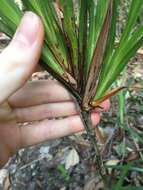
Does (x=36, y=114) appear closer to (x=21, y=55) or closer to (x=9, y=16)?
(x=21, y=55)

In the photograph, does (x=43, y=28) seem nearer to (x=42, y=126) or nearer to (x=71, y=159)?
(x=42, y=126)

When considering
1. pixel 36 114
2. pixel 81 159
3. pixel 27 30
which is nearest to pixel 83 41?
pixel 27 30

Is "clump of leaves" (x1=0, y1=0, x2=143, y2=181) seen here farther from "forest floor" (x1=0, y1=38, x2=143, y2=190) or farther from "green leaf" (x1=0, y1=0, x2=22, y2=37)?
"forest floor" (x1=0, y1=38, x2=143, y2=190)

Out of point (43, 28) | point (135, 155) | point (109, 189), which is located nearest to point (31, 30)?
point (43, 28)

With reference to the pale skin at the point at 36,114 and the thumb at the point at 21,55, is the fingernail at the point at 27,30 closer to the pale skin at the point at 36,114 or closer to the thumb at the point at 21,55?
the thumb at the point at 21,55

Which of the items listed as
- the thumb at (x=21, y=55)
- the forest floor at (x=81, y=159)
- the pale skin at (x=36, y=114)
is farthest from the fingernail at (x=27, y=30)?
the forest floor at (x=81, y=159)
